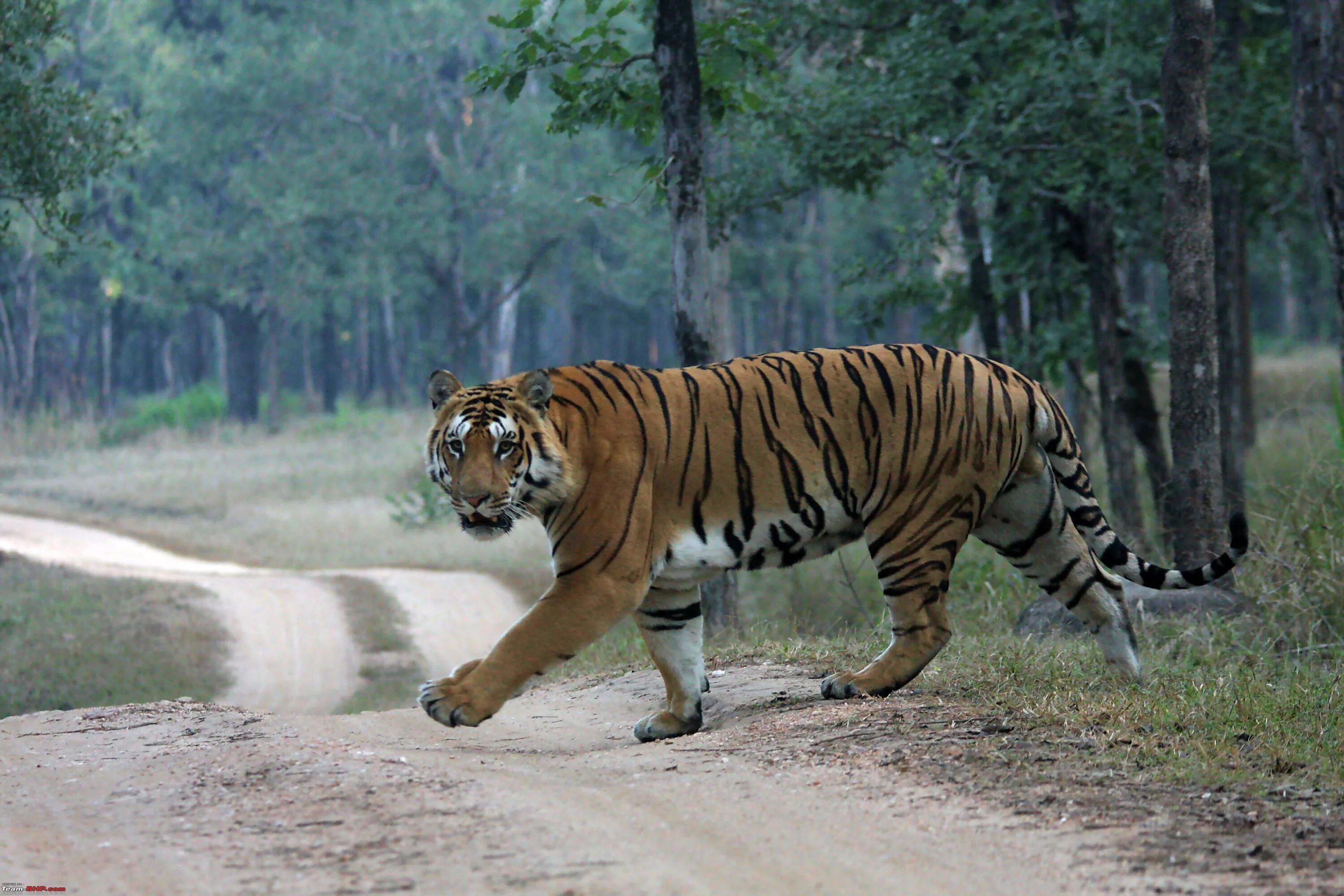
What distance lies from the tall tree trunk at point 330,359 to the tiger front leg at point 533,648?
4393cm

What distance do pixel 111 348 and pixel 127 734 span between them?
44580mm

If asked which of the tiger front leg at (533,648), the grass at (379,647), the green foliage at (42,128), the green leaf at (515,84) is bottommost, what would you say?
the grass at (379,647)

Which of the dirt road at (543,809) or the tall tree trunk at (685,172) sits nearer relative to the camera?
the dirt road at (543,809)

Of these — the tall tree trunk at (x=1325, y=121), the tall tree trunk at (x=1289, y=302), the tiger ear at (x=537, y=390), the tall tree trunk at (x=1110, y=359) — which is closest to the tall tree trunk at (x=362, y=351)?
the tall tree trunk at (x=1289, y=302)

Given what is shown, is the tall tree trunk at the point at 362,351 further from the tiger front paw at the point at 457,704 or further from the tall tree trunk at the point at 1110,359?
the tiger front paw at the point at 457,704

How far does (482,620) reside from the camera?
1496 centimetres

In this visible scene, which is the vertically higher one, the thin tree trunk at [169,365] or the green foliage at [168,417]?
the thin tree trunk at [169,365]

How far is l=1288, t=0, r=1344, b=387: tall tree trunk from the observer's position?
8477mm

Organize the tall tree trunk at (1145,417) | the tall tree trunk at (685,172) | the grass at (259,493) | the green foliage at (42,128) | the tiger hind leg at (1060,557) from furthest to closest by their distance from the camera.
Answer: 1. the grass at (259,493)
2. the green foliage at (42,128)
3. the tall tree trunk at (1145,417)
4. the tall tree trunk at (685,172)
5. the tiger hind leg at (1060,557)

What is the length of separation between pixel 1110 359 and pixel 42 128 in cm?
1008

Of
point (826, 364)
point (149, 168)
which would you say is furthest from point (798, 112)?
point (149, 168)

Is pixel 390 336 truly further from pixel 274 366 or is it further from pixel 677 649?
pixel 677 649

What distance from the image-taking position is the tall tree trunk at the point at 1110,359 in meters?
11.3

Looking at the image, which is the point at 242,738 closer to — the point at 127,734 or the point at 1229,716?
the point at 127,734
